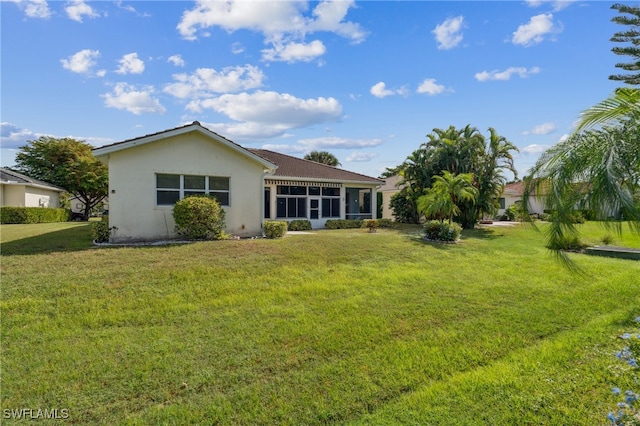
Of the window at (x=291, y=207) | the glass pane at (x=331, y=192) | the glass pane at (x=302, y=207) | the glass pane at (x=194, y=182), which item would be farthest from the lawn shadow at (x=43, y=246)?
the glass pane at (x=331, y=192)

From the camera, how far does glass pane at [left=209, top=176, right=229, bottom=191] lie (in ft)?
48.6

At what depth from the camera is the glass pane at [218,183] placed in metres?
14.8

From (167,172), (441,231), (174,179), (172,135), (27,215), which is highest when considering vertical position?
(172,135)

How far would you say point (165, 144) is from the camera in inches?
544

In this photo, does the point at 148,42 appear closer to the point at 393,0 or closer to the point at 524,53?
the point at 393,0

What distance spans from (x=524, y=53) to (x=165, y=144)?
1423 centimetres

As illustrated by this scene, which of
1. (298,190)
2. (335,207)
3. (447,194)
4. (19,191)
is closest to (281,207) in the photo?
(298,190)

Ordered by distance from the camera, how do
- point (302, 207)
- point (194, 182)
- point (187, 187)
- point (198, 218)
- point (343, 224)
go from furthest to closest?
1. point (343, 224)
2. point (302, 207)
3. point (194, 182)
4. point (187, 187)
5. point (198, 218)

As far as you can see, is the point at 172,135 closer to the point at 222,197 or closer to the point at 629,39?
the point at 222,197

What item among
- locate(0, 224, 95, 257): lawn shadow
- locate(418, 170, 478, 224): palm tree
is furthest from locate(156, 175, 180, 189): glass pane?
locate(418, 170, 478, 224): palm tree

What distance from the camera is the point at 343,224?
77.1 ft

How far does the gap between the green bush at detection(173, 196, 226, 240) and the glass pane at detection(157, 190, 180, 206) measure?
0.94m

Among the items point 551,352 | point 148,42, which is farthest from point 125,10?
point 551,352

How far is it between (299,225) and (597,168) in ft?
59.3
